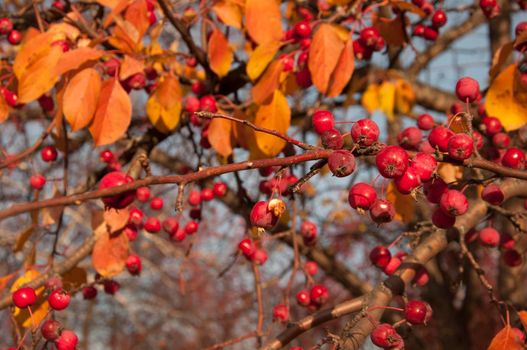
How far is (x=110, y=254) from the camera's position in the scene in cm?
165

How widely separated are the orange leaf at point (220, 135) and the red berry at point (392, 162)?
0.83 m

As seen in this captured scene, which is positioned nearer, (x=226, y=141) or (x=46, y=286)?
(x=46, y=286)

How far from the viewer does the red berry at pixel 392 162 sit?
90 centimetres

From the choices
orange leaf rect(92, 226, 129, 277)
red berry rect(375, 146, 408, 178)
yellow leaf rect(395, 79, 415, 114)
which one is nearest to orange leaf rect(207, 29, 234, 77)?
orange leaf rect(92, 226, 129, 277)

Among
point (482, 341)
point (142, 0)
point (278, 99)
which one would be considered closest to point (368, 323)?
point (278, 99)

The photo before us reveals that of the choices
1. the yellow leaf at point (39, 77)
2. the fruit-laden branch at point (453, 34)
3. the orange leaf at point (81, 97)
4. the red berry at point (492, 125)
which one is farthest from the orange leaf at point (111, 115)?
the fruit-laden branch at point (453, 34)

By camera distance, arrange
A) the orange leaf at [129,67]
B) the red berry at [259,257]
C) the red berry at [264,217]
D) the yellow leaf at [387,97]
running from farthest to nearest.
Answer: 1. the yellow leaf at [387,97]
2. the red berry at [259,257]
3. the orange leaf at [129,67]
4. the red berry at [264,217]

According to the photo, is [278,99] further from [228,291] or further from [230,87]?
[228,291]

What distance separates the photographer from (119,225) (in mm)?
1631

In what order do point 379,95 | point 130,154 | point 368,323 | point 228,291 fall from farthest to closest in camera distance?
1. point 228,291
2. point 379,95
3. point 130,154
4. point 368,323

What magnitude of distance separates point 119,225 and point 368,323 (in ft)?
2.59

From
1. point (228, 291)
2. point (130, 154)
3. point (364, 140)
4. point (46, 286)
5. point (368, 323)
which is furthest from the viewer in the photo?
point (228, 291)

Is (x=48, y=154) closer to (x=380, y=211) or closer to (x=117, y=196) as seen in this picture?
(x=117, y=196)

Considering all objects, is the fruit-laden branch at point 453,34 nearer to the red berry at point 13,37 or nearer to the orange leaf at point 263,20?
the orange leaf at point 263,20
